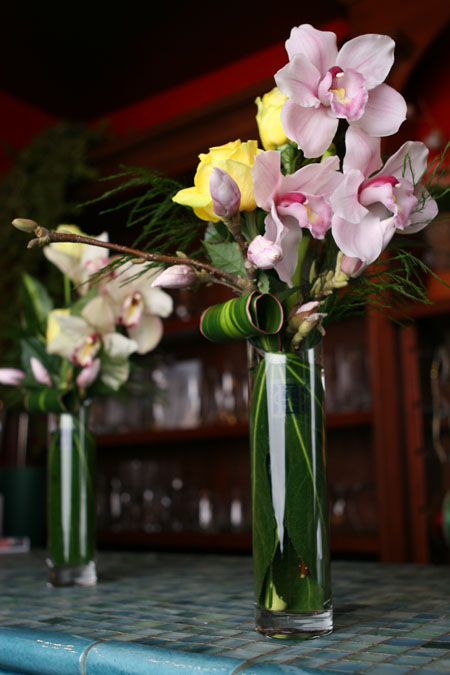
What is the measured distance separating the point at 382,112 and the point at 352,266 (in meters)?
0.16

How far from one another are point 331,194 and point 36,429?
7.65 ft

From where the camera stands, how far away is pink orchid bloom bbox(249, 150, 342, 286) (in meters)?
0.70

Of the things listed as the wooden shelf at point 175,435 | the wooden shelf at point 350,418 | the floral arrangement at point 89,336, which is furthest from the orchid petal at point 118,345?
the wooden shelf at point 175,435

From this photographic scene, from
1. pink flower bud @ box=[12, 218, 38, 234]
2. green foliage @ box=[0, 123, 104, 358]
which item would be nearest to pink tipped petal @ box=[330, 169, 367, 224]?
pink flower bud @ box=[12, 218, 38, 234]

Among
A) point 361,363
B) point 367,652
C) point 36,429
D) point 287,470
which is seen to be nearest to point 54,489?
point 287,470

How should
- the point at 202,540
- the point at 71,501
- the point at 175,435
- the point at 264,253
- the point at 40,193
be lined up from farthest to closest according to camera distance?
the point at 40,193
the point at 175,435
the point at 202,540
the point at 71,501
the point at 264,253

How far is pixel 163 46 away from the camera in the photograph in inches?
113

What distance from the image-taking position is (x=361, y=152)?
713 mm

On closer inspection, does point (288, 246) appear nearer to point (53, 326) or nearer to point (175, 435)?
point (53, 326)

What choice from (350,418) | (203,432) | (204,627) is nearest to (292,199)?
(204,627)

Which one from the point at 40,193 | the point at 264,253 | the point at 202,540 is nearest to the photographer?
the point at 264,253

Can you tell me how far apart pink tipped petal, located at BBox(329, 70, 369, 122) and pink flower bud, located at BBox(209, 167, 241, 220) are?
0.40 ft

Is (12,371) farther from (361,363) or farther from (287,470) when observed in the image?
(361,363)

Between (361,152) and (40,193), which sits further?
(40,193)
